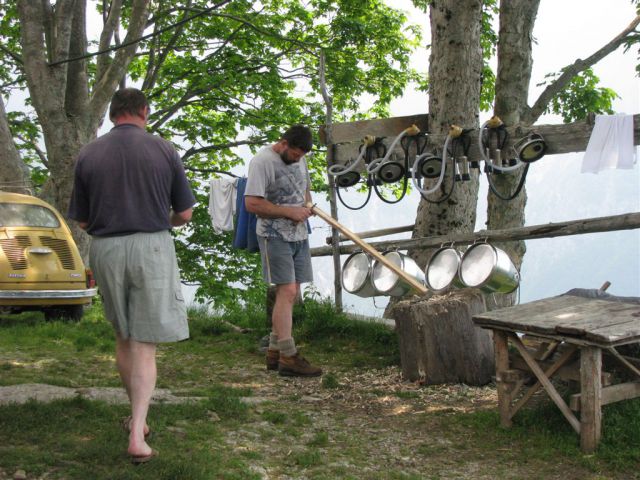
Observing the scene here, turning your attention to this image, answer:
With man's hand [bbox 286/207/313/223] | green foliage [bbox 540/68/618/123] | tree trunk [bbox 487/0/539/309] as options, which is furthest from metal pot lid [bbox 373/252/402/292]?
green foliage [bbox 540/68/618/123]

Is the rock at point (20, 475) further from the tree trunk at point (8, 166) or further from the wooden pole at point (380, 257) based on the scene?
the tree trunk at point (8, 166)

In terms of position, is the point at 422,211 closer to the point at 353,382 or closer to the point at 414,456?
the point at 353,382

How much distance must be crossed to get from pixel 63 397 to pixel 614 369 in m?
3.63

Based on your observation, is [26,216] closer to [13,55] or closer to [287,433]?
[287,433]

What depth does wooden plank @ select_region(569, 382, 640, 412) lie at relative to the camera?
14.2 ft

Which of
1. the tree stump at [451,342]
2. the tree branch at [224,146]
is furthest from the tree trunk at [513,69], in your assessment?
the tree branch at [224,146]

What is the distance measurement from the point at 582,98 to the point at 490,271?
1138 cm

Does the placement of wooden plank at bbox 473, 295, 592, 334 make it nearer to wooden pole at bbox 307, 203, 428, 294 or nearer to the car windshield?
wooden pole at bbox 307, 203, 428, 294

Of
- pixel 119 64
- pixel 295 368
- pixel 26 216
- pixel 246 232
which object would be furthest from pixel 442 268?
pixel 119 64

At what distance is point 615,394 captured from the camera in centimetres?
441

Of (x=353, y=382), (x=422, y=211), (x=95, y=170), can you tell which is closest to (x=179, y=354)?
(x=353, y=382)

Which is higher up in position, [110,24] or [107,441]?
[110,24]

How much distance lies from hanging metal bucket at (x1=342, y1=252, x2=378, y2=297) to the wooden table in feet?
7.63

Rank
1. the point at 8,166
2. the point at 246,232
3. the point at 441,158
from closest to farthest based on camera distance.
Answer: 1. the point at 441,158
2. the point at 246,232
3. the point at 8,166
